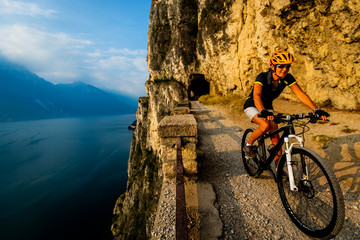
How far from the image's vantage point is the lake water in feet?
86.0

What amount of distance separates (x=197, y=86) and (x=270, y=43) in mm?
20125

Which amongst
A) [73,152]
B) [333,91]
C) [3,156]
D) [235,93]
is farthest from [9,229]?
[333,91]

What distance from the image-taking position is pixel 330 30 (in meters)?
8.14

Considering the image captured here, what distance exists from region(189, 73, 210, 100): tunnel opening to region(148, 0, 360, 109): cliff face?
802 mm

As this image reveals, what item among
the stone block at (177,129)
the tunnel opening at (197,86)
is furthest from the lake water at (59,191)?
the stone block at (177,129)

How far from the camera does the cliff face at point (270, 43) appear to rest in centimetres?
773

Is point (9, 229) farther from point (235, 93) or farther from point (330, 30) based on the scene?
point (330, 30)

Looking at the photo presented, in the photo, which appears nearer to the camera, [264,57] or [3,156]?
[264,57]

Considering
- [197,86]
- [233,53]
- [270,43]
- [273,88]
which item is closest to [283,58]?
[273,88]

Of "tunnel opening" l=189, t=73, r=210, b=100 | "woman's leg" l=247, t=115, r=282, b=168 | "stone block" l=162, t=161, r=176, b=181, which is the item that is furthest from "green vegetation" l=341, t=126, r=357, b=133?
"tunnel opening" l=189, t=73, r=210, b=100

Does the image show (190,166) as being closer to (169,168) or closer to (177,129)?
(169,168)

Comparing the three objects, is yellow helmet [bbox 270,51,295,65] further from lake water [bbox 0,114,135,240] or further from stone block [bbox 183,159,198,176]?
lake water [bbox 0,114,135,240]

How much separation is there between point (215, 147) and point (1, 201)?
147ft

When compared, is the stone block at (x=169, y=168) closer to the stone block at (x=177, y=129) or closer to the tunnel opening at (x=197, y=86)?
the stone block at (x=177, y=129)
